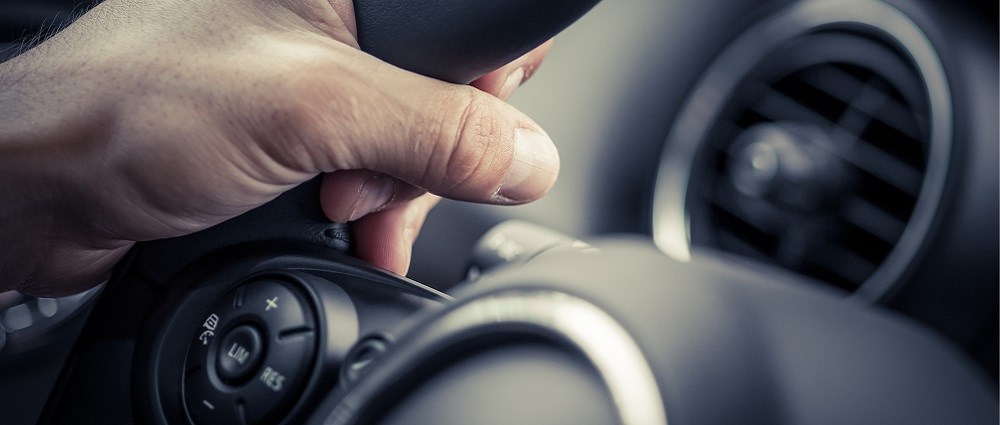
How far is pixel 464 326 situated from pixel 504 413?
1.8 inches

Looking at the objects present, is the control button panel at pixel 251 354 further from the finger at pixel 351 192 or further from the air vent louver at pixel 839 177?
the air vent louver at pixel 839 177

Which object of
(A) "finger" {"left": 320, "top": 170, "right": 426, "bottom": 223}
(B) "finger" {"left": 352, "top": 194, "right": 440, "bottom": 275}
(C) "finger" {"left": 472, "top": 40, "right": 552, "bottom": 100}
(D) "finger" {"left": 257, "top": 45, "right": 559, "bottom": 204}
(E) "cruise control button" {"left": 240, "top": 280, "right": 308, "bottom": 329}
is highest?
(C) "finger" {"left": 472, "top": 40, "right": 552, "bottom": 100}

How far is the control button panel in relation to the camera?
0.70m

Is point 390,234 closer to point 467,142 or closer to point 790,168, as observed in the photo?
point 467,142

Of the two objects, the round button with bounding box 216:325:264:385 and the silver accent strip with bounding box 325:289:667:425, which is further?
the round button with bounding box 216:325:264:385

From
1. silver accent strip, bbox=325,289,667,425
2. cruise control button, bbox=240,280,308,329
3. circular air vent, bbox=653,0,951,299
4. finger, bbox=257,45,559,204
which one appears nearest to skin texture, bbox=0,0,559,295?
finger, bbox=257,45,559,204

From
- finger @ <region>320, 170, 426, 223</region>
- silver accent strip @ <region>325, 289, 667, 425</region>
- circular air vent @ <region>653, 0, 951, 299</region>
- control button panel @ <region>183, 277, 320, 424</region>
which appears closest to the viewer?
silver accent strip @ <region>325, 289, 667, 425</region>

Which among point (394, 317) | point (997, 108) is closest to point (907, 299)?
point (997, 108)

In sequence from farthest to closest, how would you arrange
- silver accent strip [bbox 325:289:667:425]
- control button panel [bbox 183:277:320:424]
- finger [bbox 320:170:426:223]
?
finger [bbox 320:170:426:223] < control button panel [bbox 183:277:320:424] < silver accent strip [bbox 325:289:667:425]

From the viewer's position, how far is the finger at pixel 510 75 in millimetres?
893

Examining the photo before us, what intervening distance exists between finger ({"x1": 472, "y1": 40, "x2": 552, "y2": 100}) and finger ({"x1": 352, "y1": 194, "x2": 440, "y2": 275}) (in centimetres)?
15

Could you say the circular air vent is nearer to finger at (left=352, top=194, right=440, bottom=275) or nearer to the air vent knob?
the air vent knob

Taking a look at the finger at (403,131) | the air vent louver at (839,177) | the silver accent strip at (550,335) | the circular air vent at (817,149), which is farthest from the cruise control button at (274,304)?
the air vent louver at (839,177)

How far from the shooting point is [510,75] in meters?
0.93
